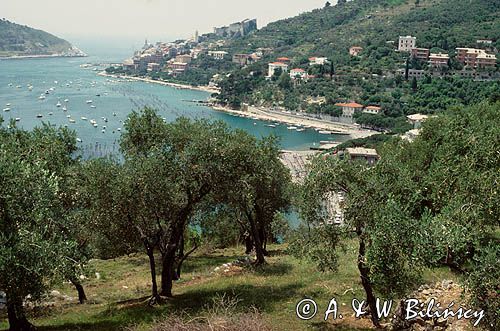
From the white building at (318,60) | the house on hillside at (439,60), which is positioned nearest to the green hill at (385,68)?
the house on hillside at (439,60)

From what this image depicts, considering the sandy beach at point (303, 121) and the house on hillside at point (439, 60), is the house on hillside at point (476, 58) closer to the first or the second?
the house on hillside at point (439, 60)

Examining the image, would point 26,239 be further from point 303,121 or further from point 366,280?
point 303,121

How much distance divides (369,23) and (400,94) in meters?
77.3

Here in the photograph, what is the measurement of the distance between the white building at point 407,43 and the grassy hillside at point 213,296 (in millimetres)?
132686

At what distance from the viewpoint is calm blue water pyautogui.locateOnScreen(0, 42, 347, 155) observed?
95500mm

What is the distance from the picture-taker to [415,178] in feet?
65.3

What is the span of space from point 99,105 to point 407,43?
293ft

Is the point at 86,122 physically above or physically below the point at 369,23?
below

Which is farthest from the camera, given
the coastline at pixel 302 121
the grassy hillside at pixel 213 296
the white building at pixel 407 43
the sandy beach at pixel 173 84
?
the sandy beach at pixel 173 84

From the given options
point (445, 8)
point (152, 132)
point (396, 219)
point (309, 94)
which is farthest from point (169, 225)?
point (445, 8)

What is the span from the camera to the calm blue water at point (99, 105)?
9550cm

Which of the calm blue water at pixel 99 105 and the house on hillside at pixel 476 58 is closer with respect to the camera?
the calm blue water at pixel 99 105

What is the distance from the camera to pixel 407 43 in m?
139

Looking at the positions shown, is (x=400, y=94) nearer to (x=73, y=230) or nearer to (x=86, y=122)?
(x=86, y=122)
